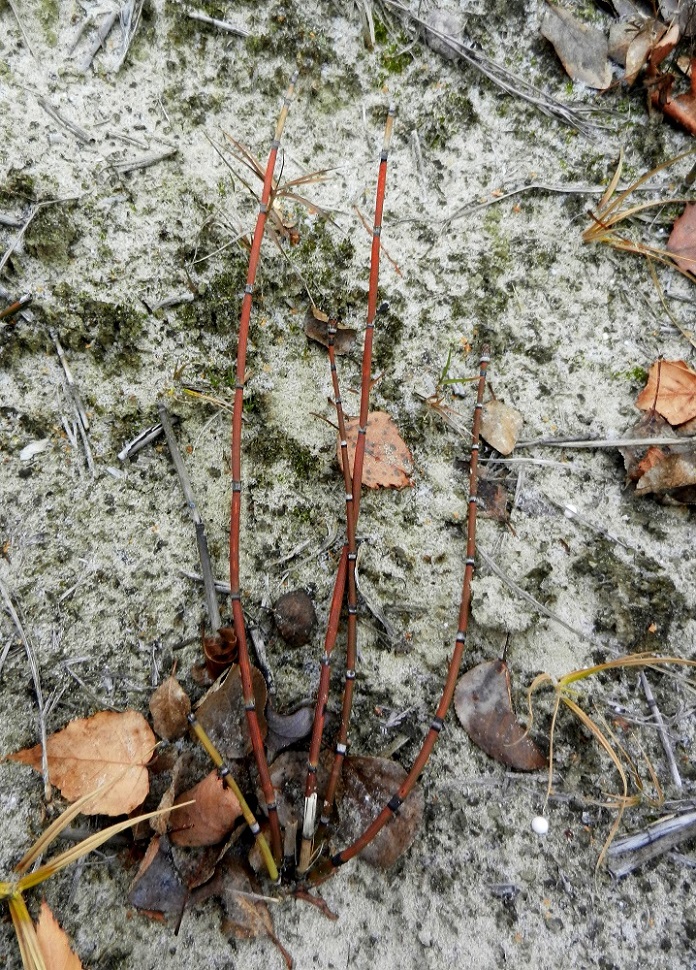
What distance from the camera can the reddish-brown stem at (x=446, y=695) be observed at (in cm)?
175

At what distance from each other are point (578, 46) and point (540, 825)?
8.83 ft

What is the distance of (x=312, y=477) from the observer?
214 cm

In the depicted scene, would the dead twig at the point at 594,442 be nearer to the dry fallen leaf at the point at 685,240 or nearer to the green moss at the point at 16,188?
the dry fallen leaf at the point at 685,240

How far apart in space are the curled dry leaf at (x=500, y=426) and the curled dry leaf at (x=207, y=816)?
1.38 meters

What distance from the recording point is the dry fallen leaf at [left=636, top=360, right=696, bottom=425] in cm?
219

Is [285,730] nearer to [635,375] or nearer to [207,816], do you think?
[207,816]

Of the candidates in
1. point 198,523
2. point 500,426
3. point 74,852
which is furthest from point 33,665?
point 500,426

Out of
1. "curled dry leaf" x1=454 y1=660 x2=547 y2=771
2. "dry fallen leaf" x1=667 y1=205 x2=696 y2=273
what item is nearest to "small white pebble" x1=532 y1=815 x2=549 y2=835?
"curled dry leaf" x1=454 y1=660 x2=547 y2=771

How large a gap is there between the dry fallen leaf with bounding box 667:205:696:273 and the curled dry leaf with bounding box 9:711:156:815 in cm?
242

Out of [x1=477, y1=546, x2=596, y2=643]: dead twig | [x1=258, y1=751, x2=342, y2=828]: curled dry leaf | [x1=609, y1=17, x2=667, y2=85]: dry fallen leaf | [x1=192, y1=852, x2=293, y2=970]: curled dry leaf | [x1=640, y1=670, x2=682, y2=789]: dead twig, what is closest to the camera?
[x1=192, y1=852, x2=293, y2=970]: curled dry leaf

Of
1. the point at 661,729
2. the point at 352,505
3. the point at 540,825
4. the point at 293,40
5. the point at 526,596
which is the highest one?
the point at 293,40

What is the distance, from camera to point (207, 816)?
5.82 ft

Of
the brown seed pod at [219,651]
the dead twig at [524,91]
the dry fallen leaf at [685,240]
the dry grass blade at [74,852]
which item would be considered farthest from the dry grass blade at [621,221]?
the dry grass blade at [74,852]

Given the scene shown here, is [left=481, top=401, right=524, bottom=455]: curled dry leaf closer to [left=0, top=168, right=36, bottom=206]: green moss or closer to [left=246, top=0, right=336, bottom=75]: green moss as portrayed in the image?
[left=246, top=0, right=336, bottom=75]: green moss
